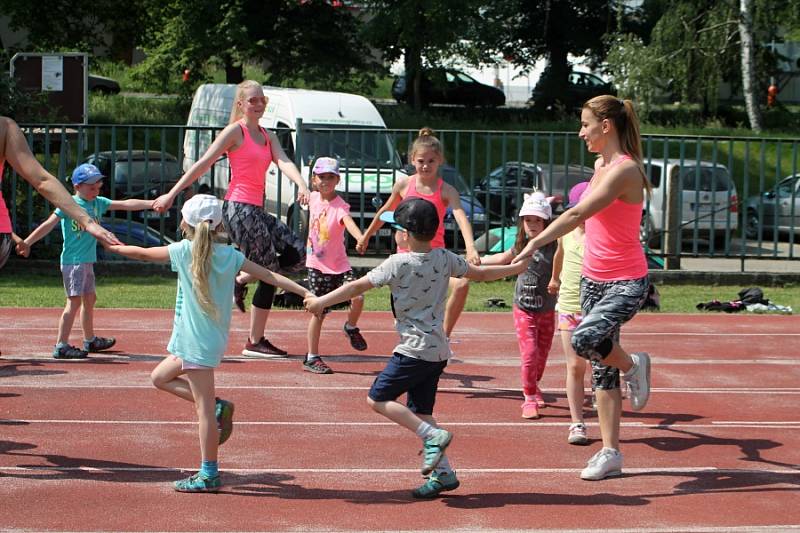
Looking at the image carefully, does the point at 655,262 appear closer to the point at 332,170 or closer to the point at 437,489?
the point at 332,170

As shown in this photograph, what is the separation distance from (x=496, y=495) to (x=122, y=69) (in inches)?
1903

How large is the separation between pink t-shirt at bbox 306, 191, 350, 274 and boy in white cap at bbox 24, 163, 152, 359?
5.54 feet

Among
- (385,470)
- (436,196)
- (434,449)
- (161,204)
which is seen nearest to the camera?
(434,449)

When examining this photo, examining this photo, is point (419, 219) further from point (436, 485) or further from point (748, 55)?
point (748, 55)

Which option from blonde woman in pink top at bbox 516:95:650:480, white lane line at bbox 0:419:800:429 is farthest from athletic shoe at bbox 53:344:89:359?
blonde woman in pink top at bbox 516:95:650:480

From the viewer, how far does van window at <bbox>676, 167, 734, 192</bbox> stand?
1880cm

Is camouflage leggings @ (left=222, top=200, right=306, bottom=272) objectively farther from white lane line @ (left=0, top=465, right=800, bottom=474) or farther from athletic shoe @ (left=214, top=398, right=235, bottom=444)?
athletic shoe @ (left=214, top=398, right=235, bottom=444)

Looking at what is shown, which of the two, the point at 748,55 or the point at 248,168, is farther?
the point at 748,55

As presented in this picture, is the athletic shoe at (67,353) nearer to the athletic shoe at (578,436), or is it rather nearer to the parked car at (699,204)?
the athletic shoe at (578,436)

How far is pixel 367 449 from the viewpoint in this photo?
7836mm

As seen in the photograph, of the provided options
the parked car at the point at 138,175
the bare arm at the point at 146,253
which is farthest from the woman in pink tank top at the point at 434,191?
the parked car at the point at 138,175

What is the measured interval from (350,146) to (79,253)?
7781 mm

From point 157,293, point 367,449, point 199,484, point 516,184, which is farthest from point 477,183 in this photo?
point 199,484

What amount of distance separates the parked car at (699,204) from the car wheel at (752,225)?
305 mm
